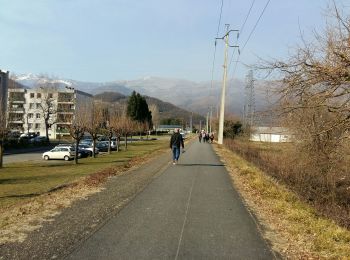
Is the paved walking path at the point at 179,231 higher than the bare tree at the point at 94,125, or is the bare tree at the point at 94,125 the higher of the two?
the bare tree at the point at 94,125

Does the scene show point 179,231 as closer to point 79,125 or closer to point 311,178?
point 311,178

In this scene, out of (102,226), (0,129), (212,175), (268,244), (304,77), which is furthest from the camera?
(0,129)

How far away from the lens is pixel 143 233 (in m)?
7.61

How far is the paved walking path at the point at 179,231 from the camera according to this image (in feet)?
21.3

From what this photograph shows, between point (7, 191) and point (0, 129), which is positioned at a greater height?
point (0, 129)

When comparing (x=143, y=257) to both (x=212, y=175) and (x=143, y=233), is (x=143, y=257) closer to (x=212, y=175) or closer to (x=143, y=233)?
(x=143, y=233)

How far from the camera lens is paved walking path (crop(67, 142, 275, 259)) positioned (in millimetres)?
6492

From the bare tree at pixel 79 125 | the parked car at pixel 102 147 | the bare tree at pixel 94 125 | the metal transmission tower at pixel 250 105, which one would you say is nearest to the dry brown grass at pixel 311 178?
the metal transmission tower at pixel 250 105

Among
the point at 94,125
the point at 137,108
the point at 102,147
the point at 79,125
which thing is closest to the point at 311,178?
the point at 79,125

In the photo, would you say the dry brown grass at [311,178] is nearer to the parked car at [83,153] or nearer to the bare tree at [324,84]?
the bare tree at [324,84]

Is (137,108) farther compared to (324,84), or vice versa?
(137,108)

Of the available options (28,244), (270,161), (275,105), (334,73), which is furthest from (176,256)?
(270,161)

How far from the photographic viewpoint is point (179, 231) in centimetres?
789

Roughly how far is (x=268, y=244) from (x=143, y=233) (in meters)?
1.96
